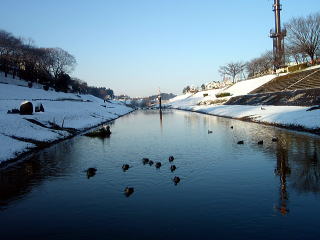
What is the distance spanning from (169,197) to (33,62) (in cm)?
9576

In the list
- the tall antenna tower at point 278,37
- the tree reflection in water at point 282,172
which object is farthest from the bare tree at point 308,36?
the tree reflection in water at point 282,172

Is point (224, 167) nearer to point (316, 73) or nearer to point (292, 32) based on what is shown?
point (316, 73)

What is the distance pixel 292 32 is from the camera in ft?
290

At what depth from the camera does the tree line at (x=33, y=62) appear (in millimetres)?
86825

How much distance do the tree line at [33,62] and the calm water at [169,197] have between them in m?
67.8

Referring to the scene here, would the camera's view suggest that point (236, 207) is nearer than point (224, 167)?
Yes

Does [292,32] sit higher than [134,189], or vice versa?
[292,32]

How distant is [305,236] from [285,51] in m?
95.0

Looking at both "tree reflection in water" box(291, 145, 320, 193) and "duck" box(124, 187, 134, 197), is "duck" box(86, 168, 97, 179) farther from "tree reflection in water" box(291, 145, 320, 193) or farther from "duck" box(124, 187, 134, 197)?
"tree reflection in water" box(291, 145, 320, 193)

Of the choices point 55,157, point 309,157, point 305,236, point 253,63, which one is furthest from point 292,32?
point 305,236

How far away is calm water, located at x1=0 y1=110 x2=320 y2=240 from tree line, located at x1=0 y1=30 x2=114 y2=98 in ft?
222

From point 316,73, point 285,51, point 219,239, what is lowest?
point 219,239

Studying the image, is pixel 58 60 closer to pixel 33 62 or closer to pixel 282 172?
pixel 33 62

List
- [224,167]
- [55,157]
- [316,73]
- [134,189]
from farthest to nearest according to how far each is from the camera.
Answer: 1. [316,73]
2. [55,157]
3. [224,167]
4. [134,189]
